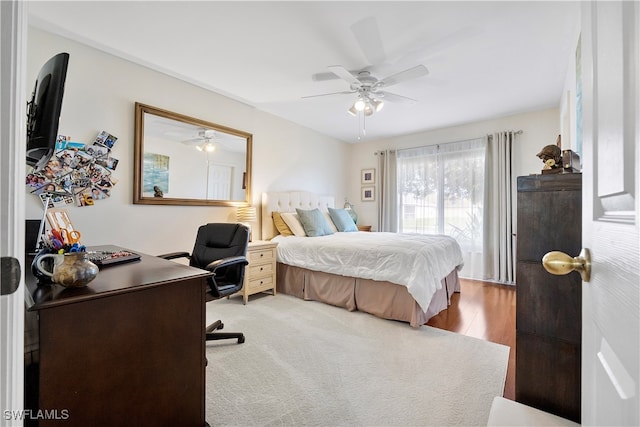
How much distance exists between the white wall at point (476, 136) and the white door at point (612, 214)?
4.10m

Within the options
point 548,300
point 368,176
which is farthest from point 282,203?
point 548,300

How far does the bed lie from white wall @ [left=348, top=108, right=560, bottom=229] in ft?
6.15

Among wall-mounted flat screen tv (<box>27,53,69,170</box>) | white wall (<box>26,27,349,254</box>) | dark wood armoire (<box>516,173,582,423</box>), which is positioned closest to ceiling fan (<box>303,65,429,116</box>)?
white wall (<box>26,27,349,254</box>)

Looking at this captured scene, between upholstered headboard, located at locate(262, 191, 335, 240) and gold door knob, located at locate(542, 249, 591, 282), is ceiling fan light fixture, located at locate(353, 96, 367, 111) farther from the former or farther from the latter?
gold door knob, located at locate(542, 249, 591, 282)

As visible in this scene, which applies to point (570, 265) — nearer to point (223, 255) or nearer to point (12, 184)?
point (12, 184)

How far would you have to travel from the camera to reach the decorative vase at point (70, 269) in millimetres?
943

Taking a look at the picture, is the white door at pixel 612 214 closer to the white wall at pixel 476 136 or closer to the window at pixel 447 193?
the white wall at pixel 476 136

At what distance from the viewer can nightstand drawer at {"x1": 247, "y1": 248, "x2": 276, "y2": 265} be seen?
312 cm

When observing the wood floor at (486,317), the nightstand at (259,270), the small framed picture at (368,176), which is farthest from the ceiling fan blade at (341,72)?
the small framed picture at (368,176)

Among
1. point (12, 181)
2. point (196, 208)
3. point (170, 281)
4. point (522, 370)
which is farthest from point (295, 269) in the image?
point (12, 181)

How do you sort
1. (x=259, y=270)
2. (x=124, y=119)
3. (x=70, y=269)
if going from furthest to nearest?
(x=259, y=270) → (x=124, y=119) → (x=70, y=269)

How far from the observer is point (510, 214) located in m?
3.98

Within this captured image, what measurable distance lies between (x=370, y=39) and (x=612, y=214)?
2.29m

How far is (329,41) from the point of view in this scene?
7.44ft
